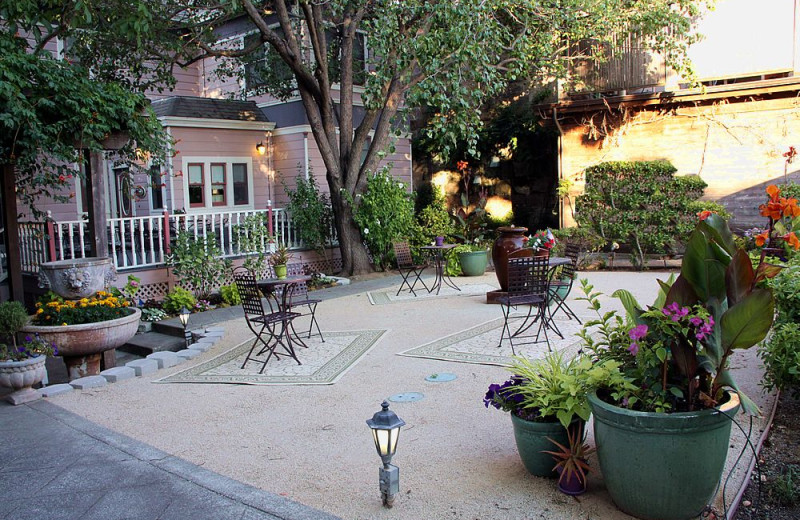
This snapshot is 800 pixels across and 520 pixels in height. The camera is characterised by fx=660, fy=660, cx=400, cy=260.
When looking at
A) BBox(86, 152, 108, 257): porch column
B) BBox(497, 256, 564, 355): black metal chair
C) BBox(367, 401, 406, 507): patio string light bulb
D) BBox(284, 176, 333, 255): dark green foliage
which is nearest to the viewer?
BBox(367, 401, 406, 507): patio string light bulb

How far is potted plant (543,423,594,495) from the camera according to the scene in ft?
12.4

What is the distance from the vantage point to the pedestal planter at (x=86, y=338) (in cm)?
737

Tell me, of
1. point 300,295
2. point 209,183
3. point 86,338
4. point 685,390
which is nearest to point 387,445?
point 685,390

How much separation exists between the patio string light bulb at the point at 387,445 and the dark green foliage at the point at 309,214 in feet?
33.7

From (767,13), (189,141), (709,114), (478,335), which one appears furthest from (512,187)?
(478,335)

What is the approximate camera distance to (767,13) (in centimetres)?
1261

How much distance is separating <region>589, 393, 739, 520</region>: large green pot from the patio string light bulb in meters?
1.16

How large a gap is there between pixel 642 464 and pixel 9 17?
30.0 feet

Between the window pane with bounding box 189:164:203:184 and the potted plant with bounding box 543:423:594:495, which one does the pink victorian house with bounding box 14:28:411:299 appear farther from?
the potted plant with bounding box 543:423:594:495

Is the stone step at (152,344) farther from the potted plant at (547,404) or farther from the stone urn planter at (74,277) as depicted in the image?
the potted plant at (547,404)

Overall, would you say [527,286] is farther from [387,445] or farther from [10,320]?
Result: [10,320]

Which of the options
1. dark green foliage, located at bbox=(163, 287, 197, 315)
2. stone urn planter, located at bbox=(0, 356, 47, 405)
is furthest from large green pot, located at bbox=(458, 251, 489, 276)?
stone urn planter, located at bbox=(0, 356, 47, 405)

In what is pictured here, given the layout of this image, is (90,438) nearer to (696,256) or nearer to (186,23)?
(696,256)

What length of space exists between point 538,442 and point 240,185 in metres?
13.0
